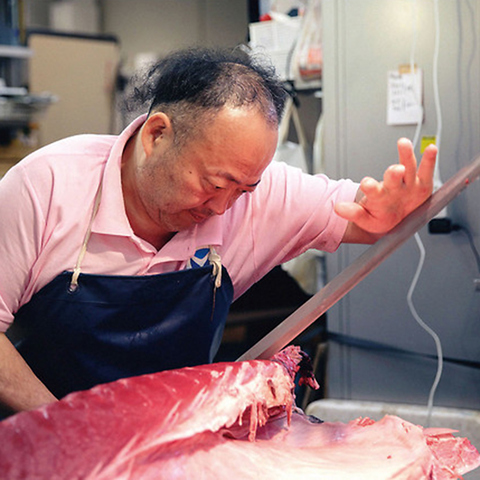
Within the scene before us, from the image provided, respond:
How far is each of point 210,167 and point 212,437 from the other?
437 mm

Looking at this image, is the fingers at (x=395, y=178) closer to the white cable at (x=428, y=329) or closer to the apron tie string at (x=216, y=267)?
the apron tie string at (x=216, y=267)

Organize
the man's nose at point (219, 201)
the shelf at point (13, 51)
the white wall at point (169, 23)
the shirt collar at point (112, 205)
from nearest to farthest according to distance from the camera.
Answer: the man's nose at point (219, 201)
the shirt collar at point (112, 205)
the shelf at point (13, 51)
the white wall at point (169, 23)

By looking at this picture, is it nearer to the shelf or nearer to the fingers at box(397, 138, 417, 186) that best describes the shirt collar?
the fingers at box(397, 138, 417, 186)

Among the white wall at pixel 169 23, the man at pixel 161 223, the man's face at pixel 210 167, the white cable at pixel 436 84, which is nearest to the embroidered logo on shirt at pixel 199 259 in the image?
the man at pixel 161 223

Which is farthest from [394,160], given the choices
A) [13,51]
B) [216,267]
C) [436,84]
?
[13,51]

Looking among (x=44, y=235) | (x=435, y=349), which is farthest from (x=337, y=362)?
(x=44, y=235)

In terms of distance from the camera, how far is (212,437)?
40.9 inches

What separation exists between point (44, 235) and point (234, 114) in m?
0.43

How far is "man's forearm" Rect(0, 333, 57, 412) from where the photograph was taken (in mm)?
1170

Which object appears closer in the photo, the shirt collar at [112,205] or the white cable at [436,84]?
the shirt collar at [112,205]

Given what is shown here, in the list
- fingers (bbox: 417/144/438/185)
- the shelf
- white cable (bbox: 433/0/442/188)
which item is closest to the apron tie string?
fingers (bbox: 417/144/438/185)

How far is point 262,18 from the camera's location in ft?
10.3

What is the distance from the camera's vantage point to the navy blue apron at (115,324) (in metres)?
1.31

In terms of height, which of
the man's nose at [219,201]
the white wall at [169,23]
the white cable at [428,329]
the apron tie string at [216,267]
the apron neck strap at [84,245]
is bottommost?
the white cable at [428,329]
